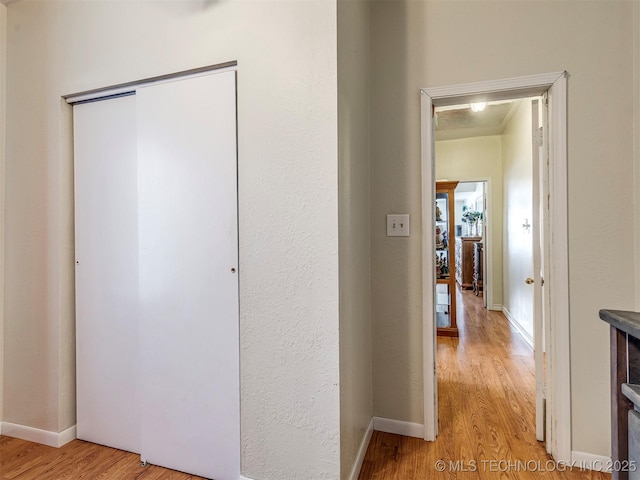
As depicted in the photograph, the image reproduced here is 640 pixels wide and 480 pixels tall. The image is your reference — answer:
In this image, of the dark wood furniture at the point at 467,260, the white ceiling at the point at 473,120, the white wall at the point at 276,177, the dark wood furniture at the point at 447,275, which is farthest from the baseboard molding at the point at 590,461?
the dark wood furniture at the point at 467,260

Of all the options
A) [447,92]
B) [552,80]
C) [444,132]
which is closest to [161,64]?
[447,92]

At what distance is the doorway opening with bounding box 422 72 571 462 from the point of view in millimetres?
1705

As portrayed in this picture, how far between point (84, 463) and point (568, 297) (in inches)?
107

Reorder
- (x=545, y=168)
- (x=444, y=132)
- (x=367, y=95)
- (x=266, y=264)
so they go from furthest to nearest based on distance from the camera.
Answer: (x=444, y=132)
(x=367, y=95)
(x=545, y=168)
(x=266, y=264)

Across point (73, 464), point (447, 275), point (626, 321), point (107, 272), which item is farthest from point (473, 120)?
point (73, 464)

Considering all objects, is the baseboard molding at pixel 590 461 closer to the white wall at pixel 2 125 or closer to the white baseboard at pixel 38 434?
the white baseboard at pixel 38 434

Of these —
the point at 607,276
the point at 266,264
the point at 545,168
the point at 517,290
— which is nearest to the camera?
the point at 266,264

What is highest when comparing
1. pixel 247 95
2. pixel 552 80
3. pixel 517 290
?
pixel 552 80

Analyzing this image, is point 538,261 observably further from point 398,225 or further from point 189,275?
point 189,275

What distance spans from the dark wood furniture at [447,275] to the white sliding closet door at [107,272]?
3.21 m

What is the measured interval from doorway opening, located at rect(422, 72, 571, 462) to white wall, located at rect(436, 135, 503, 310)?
135 inches

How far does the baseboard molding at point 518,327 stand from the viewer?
3.57 metres

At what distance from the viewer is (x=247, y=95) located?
1509mm

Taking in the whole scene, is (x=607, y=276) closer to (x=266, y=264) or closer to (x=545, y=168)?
(x=545, y=168)
